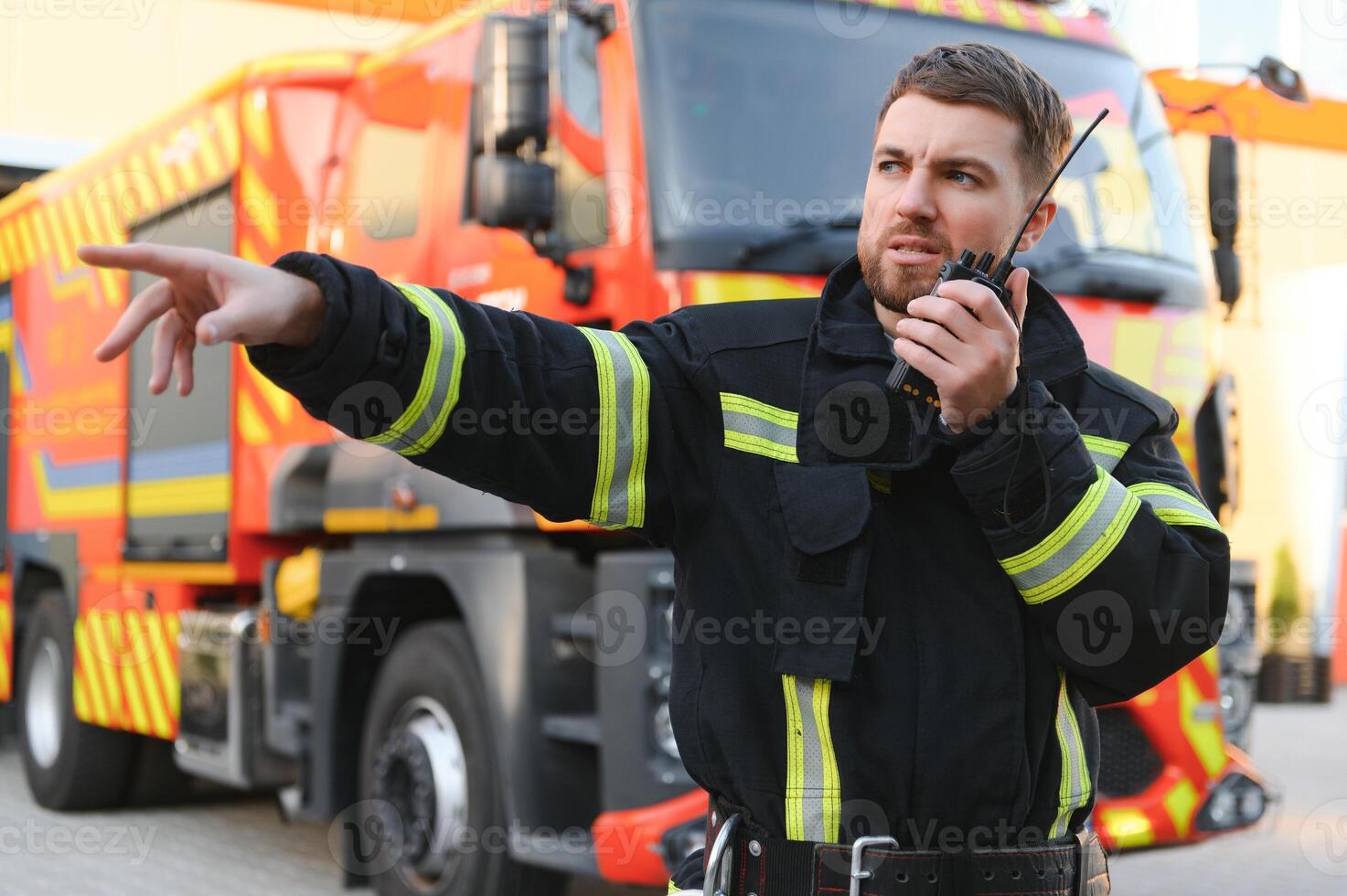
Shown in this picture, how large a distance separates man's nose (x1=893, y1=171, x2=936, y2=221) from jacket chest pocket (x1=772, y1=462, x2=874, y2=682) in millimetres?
315

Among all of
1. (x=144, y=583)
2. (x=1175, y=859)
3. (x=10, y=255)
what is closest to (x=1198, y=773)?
(x=1175, y=859)

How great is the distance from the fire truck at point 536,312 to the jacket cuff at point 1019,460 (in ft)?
7.72

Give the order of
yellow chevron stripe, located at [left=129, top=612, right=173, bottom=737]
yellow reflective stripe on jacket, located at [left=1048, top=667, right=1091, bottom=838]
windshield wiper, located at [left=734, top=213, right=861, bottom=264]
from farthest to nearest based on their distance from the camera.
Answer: yellow chevron stripe, located at [left=129, top=612, right=173, bottom=737], windshield wiper, located at [left=734, top=213, right=861, bottom=264], yellow reflective stripe on jacket, located at [left=1048, top=667, right=1091, bottom=838]

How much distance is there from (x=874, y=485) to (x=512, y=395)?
0.44 metres

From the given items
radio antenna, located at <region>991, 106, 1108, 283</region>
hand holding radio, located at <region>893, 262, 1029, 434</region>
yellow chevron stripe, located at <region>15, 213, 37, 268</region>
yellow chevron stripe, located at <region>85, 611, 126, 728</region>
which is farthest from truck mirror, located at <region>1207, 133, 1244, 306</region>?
yellow chevron stripe, located at <region>15, 213, 37, 268</region>

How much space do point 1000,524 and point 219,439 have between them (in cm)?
488

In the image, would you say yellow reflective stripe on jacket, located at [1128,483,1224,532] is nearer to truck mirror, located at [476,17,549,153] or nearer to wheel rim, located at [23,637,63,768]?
truck mirror, located at [476,17,549,153]

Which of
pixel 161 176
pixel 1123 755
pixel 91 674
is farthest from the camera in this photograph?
pixel 91 674

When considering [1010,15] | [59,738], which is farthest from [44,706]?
[1010,15]

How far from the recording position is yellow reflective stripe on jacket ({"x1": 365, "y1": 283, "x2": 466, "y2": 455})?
1.85 meters

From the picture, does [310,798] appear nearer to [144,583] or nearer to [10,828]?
[144,583]

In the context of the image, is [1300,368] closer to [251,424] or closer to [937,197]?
[251,424]

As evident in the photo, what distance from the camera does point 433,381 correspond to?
1850 millimetres

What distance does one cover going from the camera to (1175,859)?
23.6 feet
